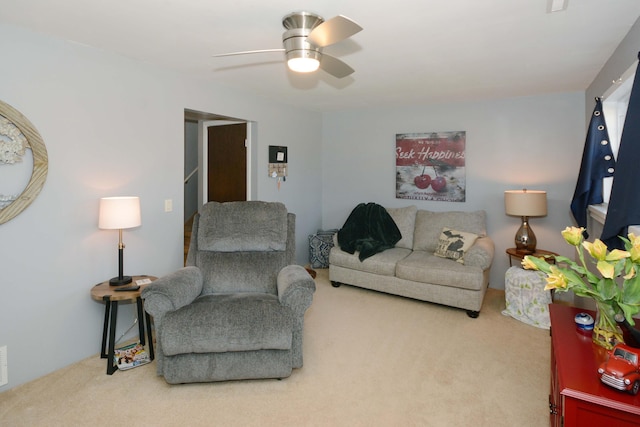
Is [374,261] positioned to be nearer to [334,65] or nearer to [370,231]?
[370,231]

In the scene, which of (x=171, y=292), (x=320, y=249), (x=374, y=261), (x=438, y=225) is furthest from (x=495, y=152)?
(x=171, y=292)

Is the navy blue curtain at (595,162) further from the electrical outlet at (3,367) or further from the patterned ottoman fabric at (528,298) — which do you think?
the electrical outlet at (3,367)

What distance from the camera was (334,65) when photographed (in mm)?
2162

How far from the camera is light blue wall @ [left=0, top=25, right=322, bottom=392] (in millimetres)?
2199

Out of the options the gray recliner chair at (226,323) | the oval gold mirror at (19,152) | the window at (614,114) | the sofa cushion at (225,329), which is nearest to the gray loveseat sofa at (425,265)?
the window at (614,114)

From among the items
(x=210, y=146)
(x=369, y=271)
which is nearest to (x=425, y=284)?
(x=369, y=271)

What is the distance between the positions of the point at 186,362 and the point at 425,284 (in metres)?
2.36

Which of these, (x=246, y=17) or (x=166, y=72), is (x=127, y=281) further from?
(x=246, y=17)

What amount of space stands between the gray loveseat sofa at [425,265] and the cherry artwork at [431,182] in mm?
349

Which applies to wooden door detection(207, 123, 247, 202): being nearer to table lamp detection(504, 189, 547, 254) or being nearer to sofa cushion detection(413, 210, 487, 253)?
sofa cushion detection(413, 210, 487, 253)

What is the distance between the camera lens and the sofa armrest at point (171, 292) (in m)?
2.15

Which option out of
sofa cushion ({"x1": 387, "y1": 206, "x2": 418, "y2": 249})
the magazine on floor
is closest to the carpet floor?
the magazine on floor

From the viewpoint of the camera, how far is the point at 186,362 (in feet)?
7.13

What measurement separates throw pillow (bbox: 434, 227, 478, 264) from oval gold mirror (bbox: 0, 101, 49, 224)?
138 inches
